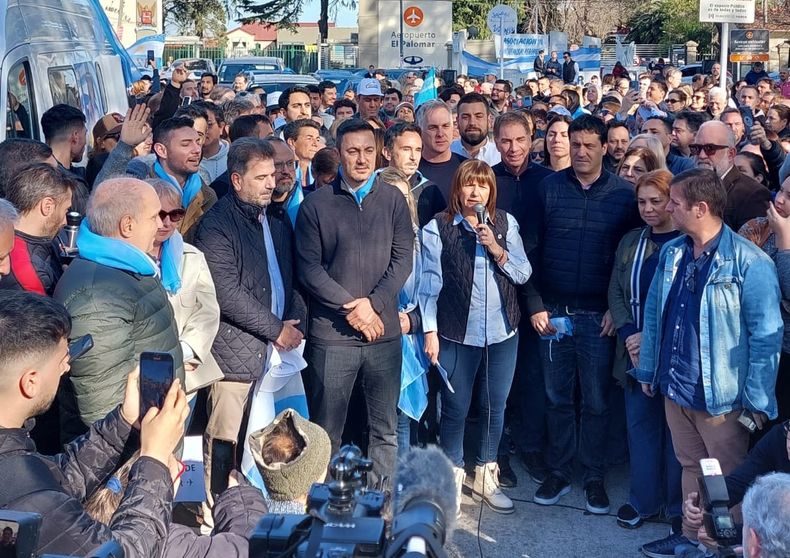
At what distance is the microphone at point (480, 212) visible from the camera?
546 centimetres

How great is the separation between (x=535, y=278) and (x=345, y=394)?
4.46 ft

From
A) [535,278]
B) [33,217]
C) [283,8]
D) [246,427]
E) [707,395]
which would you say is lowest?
[246,427]

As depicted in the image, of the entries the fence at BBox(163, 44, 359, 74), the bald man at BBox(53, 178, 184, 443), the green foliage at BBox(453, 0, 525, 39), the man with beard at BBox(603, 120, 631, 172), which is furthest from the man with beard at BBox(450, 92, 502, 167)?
the green foliage at BBox(453, 0, 525, 39)

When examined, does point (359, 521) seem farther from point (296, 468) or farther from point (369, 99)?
point (369, 99)

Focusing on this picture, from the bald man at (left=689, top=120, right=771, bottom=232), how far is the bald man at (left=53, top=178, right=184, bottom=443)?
11.2 feet

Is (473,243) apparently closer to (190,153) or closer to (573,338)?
(573,338)

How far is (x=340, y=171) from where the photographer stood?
5.50m

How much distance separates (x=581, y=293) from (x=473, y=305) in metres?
0.64

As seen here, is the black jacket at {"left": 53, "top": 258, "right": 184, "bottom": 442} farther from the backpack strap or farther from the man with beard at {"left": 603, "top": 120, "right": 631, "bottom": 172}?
the man with beard at {"left": 603, "top": 120, "right": 631, "bottom": 172}

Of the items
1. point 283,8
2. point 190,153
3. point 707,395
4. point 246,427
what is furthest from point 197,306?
point 283,8

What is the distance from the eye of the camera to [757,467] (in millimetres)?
3982

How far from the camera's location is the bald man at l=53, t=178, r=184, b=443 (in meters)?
3.86

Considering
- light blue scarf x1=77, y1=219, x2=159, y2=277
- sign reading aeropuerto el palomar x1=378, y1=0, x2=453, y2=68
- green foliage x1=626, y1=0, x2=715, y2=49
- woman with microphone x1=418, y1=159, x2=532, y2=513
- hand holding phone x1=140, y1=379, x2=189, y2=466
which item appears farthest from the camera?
green foliage x1=626, y1=0, x2=715, y2=49

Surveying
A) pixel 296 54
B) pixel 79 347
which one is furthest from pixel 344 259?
pixel 296 54
